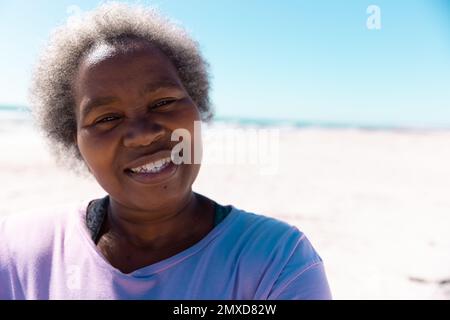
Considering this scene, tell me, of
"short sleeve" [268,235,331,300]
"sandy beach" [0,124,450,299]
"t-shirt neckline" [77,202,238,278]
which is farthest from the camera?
"sandy beach" [0,124,450,299]

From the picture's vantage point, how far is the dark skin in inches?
58.1

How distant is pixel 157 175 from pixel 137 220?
0.24 meters

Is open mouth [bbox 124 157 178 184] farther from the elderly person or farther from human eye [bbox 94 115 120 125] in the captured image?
human eye [bbox 94 115 120 125]

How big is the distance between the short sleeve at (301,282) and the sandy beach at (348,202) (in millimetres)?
1358

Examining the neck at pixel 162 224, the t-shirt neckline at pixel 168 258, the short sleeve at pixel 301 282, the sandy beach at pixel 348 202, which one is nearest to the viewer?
the short sleeve at pixel 301 282

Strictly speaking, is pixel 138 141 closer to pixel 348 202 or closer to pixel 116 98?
pixel 116 98

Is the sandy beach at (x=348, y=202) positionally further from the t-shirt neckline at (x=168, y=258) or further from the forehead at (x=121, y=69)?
the t-shirt neckline at (x=168, y=258)

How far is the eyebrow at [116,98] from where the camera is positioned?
148cm

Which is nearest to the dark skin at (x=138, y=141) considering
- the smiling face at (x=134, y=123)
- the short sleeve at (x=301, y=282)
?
the smiling face at (x=134, y=123)

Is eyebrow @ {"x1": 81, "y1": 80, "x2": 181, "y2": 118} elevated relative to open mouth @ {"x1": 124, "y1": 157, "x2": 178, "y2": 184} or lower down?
elevated

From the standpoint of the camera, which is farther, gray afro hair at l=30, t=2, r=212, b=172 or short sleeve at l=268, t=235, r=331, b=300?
gray afro hair at l=30, t=2, r=212, b=172

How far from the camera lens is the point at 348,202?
276 inches

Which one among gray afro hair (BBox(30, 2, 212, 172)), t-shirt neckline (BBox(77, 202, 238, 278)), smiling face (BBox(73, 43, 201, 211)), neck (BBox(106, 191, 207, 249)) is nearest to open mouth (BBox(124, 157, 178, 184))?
smiling face (BBox(73, 43, 201, 211))

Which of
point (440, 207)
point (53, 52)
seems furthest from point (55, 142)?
point (440, 207)
